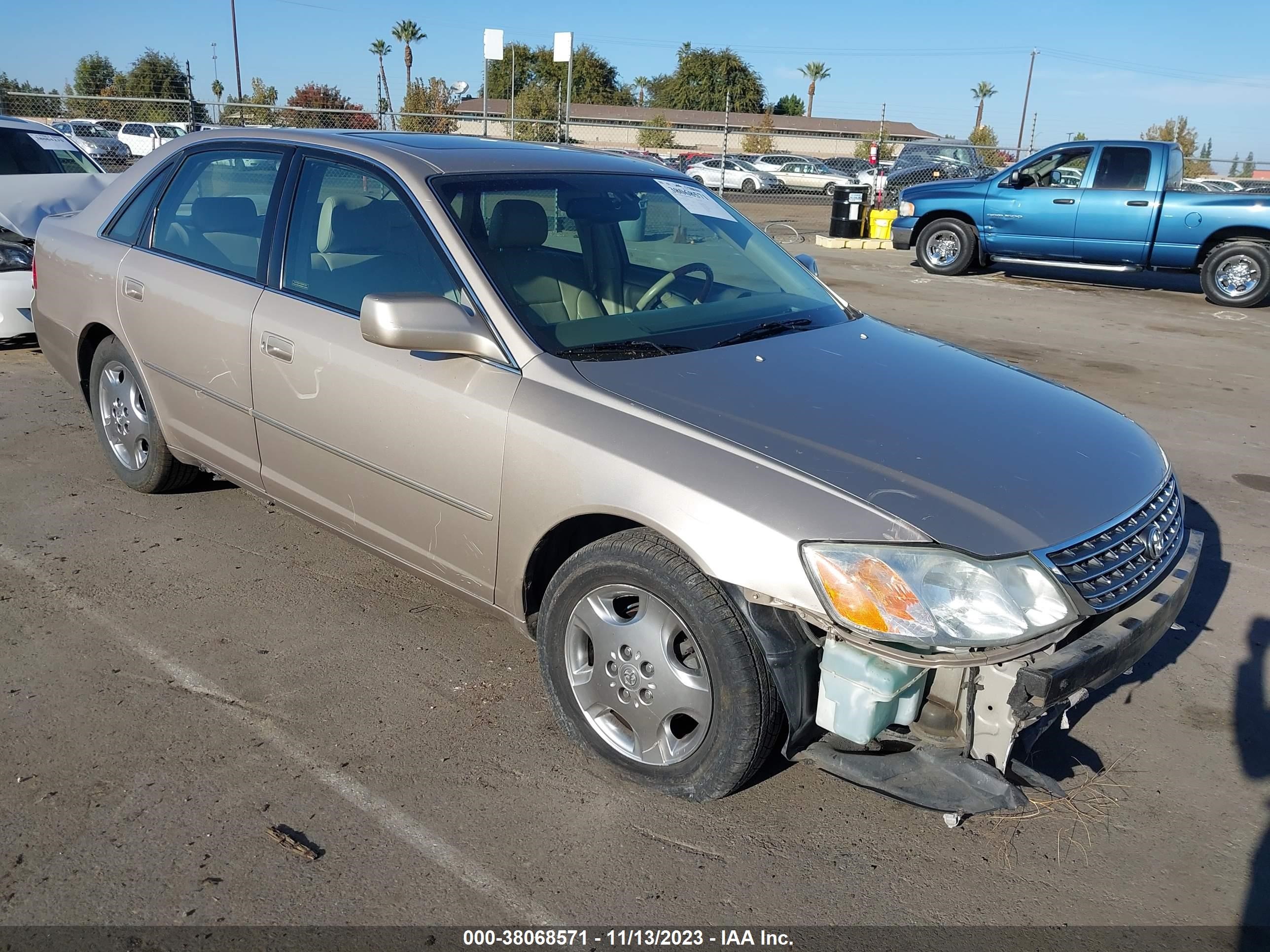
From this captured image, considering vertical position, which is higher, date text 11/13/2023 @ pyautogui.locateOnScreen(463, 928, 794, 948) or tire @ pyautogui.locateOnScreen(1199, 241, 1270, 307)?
tire @ pyautogui.locateOnScreen(1199, 241, 1270, 307)

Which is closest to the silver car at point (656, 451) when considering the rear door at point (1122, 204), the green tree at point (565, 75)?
the rear door at point (1122, 204)

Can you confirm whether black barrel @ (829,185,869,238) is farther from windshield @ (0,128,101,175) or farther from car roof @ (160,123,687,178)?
car roof @ (160,123,687,178)

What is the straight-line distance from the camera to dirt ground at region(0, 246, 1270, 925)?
248 cm

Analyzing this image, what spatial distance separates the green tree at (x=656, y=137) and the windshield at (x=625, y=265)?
4739 centimetres

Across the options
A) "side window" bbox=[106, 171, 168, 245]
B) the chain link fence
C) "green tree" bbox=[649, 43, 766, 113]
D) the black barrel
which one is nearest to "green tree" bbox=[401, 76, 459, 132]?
the chain link fence

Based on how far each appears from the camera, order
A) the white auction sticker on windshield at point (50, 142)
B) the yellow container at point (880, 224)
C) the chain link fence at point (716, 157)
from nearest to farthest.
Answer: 1. the white auction sticker on windshield at point (50, 142)
2. the chain link fence at point (716, 157)
3. the yellow container at point (880, 224)

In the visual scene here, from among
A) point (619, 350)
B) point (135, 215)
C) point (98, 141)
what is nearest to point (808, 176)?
point (98, 141)

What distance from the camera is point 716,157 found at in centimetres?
3497

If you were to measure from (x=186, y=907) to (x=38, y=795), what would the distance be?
69 cm

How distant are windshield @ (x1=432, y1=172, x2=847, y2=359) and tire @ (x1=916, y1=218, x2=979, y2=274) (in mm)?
10773

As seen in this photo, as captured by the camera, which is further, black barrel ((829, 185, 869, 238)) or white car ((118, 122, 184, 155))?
white car ((118, 122, 184, 155))

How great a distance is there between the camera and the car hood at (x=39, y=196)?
25.1 feet

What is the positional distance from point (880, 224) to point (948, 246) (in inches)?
158

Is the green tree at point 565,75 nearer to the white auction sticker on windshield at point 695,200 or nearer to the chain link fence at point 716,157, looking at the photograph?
the chain link fence at point 716,157
